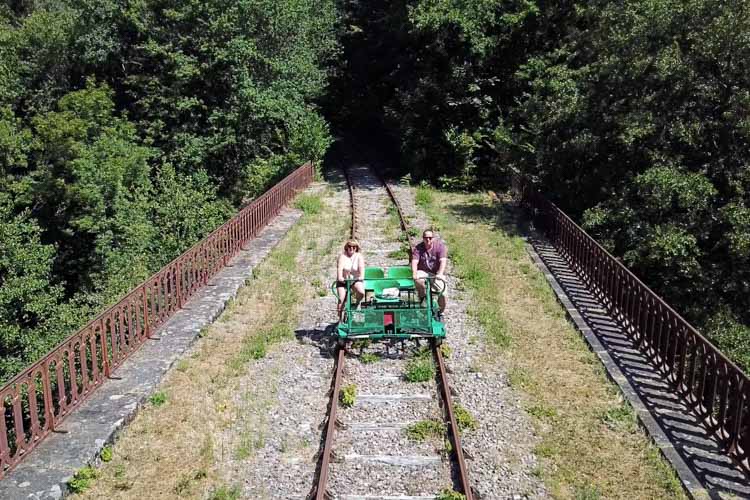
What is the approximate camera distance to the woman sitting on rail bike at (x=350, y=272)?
1054cm

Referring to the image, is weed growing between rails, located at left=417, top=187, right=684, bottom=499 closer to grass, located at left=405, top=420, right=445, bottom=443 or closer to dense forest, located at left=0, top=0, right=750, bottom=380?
grass, located at left=405, top=420, right=445, bottom=443

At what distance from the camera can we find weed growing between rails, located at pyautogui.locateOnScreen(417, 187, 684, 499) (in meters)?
7.20

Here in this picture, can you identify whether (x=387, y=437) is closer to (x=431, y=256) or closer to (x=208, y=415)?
(x=208, y=415)

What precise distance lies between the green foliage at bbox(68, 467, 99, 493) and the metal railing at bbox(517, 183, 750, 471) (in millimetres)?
6464

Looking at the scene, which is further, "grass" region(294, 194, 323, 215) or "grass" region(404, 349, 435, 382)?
"grass" region(294, 194, 323, 215)

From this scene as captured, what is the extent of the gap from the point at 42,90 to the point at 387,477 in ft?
80.4

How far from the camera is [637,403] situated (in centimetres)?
873

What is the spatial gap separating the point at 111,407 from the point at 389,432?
3274 mm

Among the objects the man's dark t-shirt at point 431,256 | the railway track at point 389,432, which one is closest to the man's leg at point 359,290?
the railway track at point 389,432

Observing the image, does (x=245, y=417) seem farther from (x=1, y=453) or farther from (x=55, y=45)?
(x=55, y=45)

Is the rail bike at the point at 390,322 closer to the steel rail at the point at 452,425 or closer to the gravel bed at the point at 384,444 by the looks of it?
the steel rail at the point at 452,425

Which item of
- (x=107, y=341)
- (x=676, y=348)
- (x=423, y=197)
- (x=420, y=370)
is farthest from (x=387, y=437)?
(x=423, y=197)

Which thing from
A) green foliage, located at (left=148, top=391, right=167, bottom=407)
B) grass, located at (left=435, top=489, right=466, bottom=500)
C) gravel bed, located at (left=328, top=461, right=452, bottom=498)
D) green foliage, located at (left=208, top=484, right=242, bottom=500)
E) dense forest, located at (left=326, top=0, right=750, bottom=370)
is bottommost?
green foliage, located at (left=208, top=484, right=242, bottom=500)

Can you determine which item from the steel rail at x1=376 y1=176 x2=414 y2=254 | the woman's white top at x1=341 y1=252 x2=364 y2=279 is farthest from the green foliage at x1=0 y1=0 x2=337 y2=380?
the woman's white top at x1=341 y1=252 x2=364 y2=279
